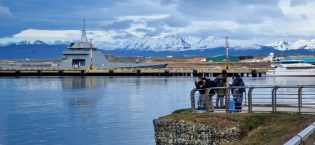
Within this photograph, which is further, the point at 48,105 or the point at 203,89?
the point at 48,105

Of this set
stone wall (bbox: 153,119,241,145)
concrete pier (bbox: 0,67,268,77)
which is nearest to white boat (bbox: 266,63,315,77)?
concrete pier (bbox: 0,67,268,77)

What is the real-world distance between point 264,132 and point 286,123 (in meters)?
0.82

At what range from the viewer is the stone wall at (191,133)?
49.1 feet

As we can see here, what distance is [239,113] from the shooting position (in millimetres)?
16531

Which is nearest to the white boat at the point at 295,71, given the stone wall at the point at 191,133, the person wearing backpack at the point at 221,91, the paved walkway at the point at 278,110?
the person wearing backpack at the point at 221,91

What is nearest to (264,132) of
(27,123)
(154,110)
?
(27,123)

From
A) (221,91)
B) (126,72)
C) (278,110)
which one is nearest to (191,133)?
(221,91)

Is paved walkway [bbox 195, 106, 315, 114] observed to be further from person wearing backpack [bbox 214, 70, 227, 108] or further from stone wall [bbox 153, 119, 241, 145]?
stone wall [bbox 153, 119, 241, 145]

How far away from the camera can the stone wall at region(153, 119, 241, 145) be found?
49.1 feet

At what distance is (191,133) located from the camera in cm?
1567

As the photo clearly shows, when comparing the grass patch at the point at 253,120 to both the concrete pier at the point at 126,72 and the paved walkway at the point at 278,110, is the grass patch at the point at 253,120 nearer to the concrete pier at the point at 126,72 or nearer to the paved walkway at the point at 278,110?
the paved walkway at the point at 278,110

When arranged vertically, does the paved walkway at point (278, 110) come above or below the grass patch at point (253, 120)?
above

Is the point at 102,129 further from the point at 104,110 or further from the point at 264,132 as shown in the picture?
the point at 264,132

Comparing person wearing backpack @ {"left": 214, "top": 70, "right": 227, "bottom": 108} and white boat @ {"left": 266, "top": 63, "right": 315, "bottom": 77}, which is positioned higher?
person wearing backpack @ {"left": 214, "top": 70, "right": 227, "bottom": 108}
